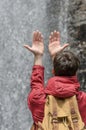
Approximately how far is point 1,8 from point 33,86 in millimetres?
3936

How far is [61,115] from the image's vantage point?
7.77 feet

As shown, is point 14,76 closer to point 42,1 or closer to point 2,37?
point 2,37

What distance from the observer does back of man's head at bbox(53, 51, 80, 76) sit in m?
2.44

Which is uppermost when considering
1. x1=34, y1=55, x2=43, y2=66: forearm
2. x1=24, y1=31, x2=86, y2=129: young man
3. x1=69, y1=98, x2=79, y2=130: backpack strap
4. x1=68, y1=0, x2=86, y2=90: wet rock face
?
x1=68, y1=0, x2=86, y2=90: wet rock face

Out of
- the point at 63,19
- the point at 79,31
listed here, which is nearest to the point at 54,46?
the point at 79,31

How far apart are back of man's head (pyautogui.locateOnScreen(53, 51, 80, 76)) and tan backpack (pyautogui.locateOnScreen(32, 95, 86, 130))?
160 millimetres

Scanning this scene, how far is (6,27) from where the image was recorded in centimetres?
609

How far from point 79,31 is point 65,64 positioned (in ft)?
10.3

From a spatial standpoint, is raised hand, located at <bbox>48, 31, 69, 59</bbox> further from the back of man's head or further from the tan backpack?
the tan backpack

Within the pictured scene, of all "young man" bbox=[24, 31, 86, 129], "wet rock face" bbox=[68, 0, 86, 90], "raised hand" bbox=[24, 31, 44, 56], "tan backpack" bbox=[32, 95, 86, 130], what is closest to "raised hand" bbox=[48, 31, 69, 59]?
"raised hand" bbox=[24, 31, 44, 56]

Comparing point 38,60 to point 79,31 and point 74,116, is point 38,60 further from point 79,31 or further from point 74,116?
point 79,31

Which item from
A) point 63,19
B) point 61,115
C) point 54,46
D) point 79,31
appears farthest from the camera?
point 63,19

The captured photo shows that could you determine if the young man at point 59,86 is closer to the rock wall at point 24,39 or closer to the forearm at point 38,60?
the forearm at point 38,60

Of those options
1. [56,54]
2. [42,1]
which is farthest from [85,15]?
[56,54]
